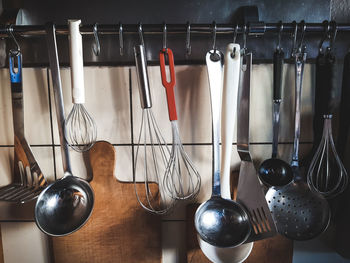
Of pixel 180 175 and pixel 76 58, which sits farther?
pixel 180 175

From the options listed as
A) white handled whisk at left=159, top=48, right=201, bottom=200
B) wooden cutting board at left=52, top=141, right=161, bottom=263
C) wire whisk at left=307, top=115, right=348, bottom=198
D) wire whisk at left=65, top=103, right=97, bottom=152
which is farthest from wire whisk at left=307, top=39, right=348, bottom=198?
wire whisk at left=65, top=103, right=97, bottom=152

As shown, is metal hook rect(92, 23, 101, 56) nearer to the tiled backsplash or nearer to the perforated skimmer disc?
the tiled backsplash

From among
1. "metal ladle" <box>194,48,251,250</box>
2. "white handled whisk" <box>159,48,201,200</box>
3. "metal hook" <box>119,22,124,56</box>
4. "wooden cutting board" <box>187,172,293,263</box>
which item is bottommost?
"wooden cutting board" <box>187,172,293,263</box>

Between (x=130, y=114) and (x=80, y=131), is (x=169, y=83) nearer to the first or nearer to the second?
(x=130, y=114)

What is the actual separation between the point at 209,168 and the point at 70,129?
30cm

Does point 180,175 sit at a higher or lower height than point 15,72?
lower

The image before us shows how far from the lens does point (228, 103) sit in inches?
16.7

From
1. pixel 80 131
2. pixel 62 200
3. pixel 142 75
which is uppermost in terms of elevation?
pixel 142 75

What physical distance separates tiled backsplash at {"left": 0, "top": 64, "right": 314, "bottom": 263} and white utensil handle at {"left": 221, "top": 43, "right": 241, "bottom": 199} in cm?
5

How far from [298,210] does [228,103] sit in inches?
10.5

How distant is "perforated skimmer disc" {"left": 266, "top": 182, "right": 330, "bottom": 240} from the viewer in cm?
46

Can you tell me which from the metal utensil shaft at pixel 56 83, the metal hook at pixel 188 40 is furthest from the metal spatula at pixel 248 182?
the metal utensil shaft at pixel 56 83

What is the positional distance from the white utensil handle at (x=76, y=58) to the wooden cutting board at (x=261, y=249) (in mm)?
314

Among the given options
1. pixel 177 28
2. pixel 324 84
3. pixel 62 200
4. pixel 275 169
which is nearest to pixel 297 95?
pixel 324 84
